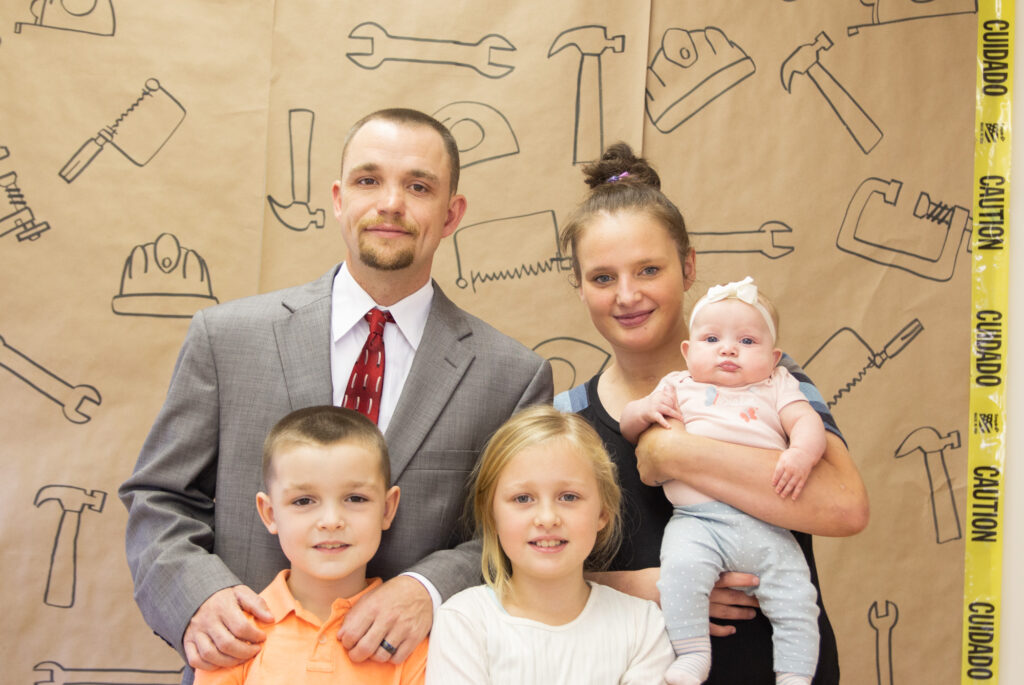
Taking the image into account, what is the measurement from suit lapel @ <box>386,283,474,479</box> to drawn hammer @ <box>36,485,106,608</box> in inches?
49.4

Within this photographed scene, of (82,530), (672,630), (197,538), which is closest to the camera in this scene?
(672,630)

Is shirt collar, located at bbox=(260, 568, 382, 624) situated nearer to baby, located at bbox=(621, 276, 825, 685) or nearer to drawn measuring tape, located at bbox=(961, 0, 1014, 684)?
baby, located at bbox=(621, 276, 825, 685)

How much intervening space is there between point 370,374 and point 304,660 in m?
→ 0.57

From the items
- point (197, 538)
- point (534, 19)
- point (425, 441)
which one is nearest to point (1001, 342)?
point (534, 19)

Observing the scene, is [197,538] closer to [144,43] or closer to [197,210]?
[197,210]

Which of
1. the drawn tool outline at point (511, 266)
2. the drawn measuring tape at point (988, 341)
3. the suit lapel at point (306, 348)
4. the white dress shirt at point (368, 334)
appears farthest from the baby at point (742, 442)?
the drawn measuring tape at point (988, 341)

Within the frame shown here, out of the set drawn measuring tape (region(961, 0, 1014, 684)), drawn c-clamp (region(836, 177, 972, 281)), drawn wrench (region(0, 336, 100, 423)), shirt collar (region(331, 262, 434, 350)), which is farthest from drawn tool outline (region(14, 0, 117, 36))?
drawn measuring tape (region(961, 0, 1014, 684))

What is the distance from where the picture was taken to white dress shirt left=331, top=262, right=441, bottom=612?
5.77 ft

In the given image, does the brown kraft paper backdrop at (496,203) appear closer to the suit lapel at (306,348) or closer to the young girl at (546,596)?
the suit lapel at (306,348)

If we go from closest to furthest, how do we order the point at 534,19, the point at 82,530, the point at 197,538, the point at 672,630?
the point at 672,630
the point at 197,538
the point at 82,530
the point at 534,19

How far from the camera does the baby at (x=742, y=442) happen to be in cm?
150

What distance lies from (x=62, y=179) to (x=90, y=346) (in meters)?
0.49

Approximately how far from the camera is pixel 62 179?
248 cm

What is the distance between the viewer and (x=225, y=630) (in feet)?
4.75
